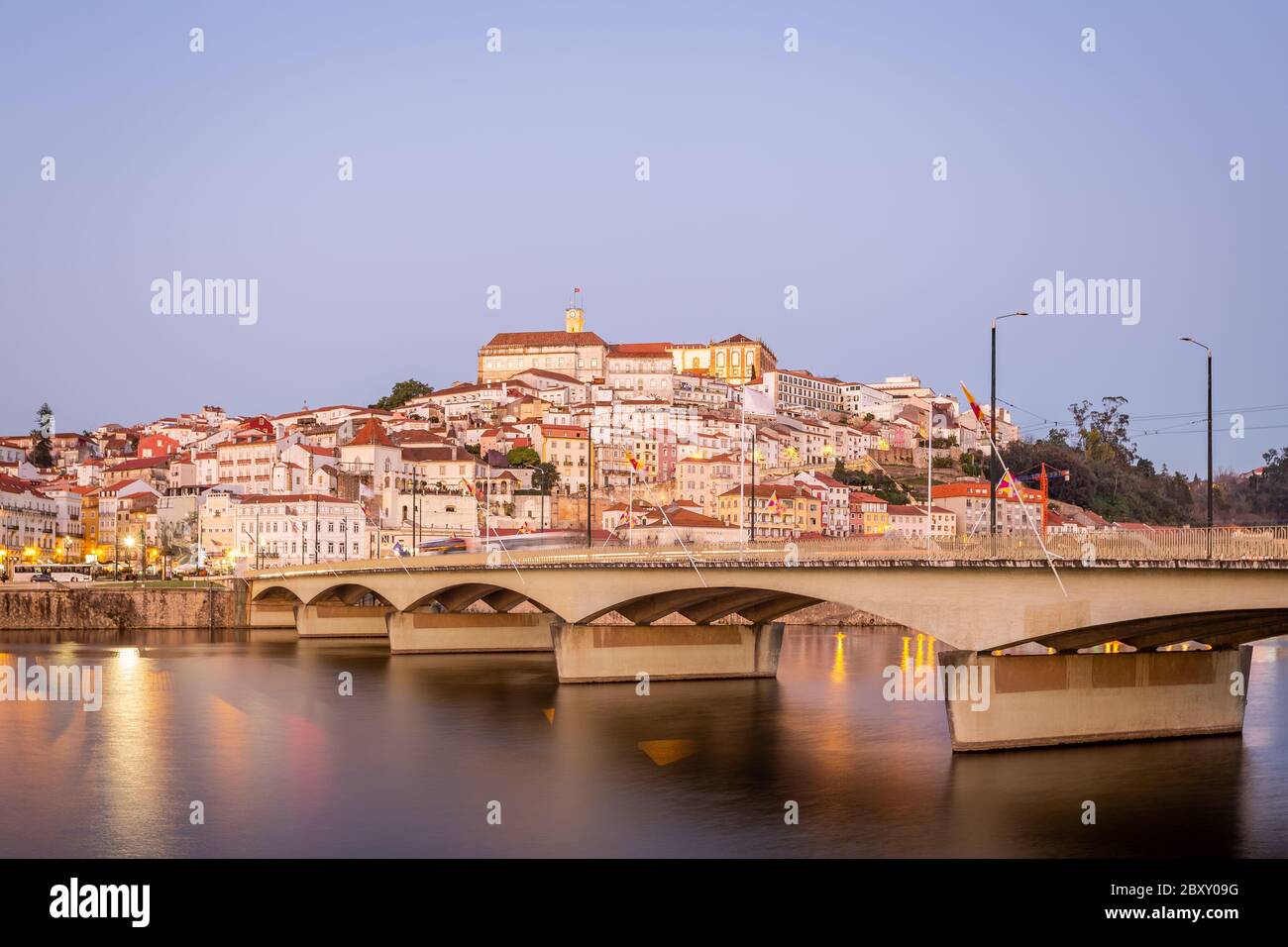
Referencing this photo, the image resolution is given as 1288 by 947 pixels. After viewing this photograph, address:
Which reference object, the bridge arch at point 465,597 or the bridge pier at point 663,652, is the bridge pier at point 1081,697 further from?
the bridge arch at point 465,597

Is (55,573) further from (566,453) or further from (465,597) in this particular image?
(566,453)

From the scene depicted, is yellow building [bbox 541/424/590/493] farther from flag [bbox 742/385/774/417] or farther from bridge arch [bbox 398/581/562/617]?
flag [bbox 742/385/774/417]

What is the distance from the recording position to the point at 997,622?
3350 cm

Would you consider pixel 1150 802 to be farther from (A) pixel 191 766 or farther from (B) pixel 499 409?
(B) pixel 499 409

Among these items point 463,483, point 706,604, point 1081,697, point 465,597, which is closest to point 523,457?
point 463,483

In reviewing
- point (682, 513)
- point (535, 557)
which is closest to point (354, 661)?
point (535, 557)

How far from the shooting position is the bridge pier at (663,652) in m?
53.2

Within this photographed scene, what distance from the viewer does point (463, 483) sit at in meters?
127

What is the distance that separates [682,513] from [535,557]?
6308cm

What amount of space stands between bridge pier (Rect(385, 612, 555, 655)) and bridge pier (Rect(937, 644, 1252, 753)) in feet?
136

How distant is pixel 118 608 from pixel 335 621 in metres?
15.3

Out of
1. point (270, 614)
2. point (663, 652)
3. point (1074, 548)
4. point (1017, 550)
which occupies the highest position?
point (1074, 548)

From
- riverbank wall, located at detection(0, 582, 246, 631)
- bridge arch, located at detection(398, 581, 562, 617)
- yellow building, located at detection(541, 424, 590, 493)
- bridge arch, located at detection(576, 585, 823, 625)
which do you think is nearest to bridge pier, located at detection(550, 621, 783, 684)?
bridge arch, located at detection(576, 585, 823, 625)

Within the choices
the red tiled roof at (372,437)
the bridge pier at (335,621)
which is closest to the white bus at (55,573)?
the bridge pier at (335,621)
